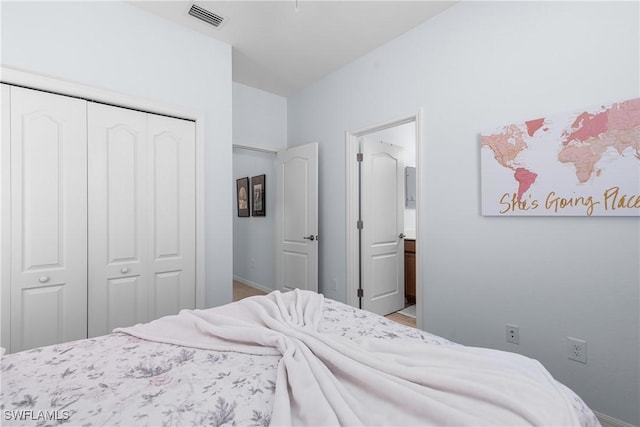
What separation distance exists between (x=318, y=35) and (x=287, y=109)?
1420 mm

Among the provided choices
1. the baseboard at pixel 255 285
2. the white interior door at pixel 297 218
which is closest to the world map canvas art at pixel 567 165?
the white interior door at pixel 297 218

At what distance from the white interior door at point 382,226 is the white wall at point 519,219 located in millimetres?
613

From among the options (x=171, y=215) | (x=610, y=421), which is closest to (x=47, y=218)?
(x=171, y=215)

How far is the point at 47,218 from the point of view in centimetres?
192

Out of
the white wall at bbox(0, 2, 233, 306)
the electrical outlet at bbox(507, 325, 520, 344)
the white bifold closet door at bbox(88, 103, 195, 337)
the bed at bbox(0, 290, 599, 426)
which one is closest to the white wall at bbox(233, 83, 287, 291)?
the white wall at bbox(0, 2, 233, 306)

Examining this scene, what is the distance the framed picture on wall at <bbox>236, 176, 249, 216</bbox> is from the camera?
491 cm

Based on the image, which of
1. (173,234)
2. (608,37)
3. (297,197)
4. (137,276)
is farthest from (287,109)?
(608,37)

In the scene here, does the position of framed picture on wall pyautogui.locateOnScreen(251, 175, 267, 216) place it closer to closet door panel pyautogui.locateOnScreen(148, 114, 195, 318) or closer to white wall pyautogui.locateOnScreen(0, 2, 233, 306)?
white wall pyautogui.locateOnScreen(0, 2, 233, 306)

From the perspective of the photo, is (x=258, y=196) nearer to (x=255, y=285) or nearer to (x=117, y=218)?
(x=255, y=285)

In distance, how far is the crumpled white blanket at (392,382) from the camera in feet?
2.41

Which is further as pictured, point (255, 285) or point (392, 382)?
point (255, 285)

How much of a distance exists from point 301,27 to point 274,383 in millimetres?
2604

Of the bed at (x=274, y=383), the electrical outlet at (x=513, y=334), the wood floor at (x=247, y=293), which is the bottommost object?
the wood floor at (x=247, y=293)

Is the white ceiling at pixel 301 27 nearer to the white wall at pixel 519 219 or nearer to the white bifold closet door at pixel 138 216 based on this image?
the white wall at pixel 519 219
